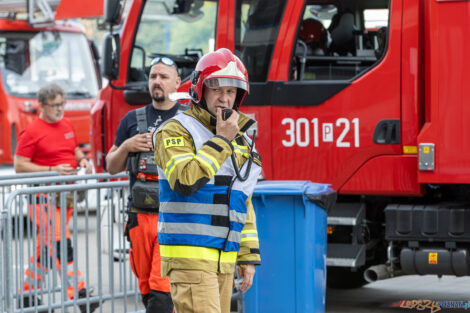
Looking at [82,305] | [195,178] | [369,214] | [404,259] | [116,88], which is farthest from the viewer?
[116,88]

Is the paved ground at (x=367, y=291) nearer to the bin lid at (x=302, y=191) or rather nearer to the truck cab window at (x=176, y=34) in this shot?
the bin lid at (x=302, y=191)

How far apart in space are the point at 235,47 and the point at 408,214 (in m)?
1.82

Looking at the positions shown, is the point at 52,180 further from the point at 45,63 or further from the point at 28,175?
the point at 45,63

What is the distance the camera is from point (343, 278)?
823cm

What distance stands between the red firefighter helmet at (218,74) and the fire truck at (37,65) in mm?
9623

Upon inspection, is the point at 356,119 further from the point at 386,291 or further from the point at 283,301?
the point at 386,291

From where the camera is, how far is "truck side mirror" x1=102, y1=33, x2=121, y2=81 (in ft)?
24.0

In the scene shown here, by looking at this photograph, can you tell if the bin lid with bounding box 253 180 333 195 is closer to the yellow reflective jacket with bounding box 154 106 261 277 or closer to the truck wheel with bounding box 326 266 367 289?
the yellow reflective jacket with bounding box 154 106 261 277

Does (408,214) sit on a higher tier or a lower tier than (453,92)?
lower

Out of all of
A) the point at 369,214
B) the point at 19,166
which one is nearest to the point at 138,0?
the point at 19,166

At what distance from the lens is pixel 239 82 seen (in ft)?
13.2

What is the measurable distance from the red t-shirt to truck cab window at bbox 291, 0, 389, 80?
2022mm

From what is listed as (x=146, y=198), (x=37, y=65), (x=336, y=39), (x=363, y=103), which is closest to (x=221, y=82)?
(x=146, y=198)

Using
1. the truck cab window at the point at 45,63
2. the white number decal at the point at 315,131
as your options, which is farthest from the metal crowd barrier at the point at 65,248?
the truck cab window at the point at 45,63
